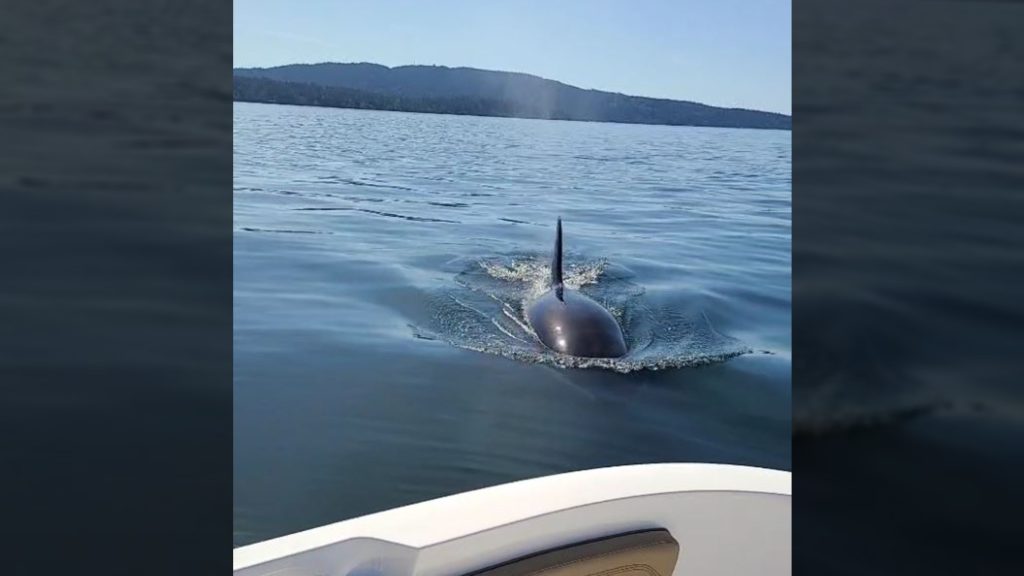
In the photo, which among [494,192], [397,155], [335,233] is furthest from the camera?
[397,155]

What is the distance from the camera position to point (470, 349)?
9625 millimetres

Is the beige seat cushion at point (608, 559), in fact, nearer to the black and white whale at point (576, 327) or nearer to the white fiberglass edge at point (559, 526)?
the white fiberglass edge at point (559, 526)

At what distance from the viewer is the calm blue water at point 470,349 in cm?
654

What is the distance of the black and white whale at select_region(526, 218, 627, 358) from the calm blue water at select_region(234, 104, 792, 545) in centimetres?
19

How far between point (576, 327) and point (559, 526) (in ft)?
24.0

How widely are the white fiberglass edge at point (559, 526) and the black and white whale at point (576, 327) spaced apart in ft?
21.7

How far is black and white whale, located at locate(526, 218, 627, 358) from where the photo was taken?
9.32 meters
